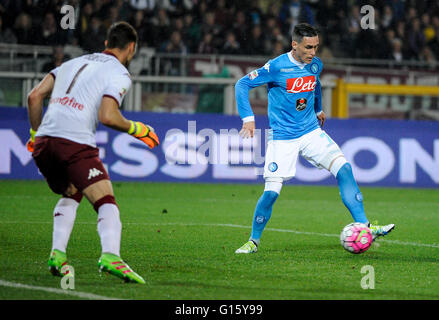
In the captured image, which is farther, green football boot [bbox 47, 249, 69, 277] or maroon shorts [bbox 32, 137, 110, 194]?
green football boot [bbox 47, 249, 69, 277]

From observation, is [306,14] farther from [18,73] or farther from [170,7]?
[18,73]

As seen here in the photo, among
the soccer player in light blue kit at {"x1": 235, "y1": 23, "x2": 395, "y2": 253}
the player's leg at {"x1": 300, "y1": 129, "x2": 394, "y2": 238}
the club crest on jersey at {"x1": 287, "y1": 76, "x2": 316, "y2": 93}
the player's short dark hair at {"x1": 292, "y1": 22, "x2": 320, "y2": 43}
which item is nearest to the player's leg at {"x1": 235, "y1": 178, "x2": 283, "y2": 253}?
the soccer player in light blue kit at {"x1": 235, "y1": 23, "x2": 395, "y2": 253}

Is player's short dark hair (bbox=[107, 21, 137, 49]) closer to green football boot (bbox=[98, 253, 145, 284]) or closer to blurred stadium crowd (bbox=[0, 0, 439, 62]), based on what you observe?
green football boot (bbox=[98, 253, 145, 284])

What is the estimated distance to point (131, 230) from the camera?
9539 mm

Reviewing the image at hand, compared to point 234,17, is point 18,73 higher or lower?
lower

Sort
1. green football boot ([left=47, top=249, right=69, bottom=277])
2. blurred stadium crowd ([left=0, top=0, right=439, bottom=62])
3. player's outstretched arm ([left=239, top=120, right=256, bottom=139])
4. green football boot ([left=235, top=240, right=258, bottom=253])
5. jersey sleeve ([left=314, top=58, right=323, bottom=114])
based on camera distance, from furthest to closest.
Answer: blurred stadium crowd ([left=0, top=0, right=439, bottom=62]), jersey sleeve ([left=314, top=58, right=323, bottom=114]), green football boot ([left=235, top=240, right=258, bottom=253]), player's outstretched arm ([left=239, top=120, right=256, bottom=139]), green football boot ([left=47, top=249, right=69, bottom=277])

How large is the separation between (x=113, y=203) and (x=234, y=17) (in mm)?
15108

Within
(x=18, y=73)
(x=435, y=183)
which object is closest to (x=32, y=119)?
(x=18, y=73)

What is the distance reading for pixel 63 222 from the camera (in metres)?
6.22

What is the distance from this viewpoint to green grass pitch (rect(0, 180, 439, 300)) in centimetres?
578

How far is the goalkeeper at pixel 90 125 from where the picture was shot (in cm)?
578

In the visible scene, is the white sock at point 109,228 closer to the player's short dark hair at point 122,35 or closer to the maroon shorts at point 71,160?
the maroon shorts at point 71,160

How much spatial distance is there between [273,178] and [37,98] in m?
2.84

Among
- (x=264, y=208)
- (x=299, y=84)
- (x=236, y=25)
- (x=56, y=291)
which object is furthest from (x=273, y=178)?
(x=236, y=25)
